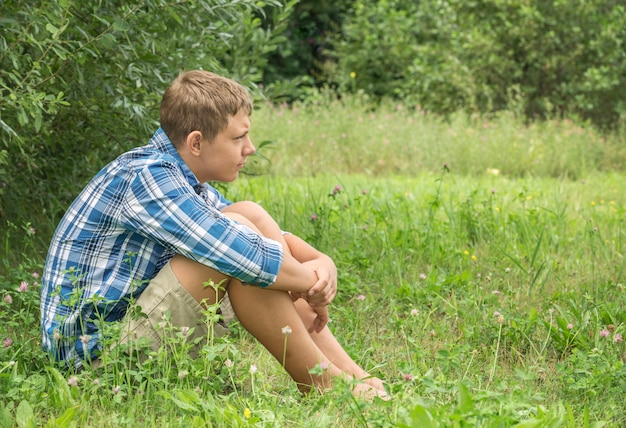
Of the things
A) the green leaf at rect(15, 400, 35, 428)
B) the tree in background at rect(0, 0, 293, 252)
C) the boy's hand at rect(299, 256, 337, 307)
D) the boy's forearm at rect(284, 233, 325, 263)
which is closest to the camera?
the green leaf at rect(15, 400, 35, 428)

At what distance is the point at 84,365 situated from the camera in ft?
7.96

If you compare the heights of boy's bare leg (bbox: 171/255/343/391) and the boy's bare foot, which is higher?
boy's bare leg (bbox: 171/255/343/391)

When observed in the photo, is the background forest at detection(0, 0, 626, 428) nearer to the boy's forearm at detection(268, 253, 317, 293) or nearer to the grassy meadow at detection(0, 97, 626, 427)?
the grassy meadow at detection(0, 97, 626, 427)

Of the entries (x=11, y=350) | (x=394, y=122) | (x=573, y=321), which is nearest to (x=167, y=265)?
(x=11, y=350)

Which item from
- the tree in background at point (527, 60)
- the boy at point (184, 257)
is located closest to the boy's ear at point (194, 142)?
the boy at point (184, 257)

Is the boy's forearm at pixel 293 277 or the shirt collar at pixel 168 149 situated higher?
the shirt collar at pixel 168 149

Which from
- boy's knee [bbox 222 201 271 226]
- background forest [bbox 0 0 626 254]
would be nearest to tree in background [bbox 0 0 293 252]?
background forest [bbox 0 0 626 254]

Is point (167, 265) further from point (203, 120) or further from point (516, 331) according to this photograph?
point (516, 331)

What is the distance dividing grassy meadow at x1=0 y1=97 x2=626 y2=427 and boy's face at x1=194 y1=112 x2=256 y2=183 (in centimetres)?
57

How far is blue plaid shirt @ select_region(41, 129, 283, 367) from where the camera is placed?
2391 mm

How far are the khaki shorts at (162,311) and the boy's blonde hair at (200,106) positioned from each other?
47cm

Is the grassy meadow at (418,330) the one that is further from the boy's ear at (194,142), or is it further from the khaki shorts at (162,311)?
the boy's ear at (194,142)

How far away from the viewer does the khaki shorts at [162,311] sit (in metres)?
2.43

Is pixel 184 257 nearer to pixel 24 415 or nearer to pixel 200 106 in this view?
pixel 200 106
